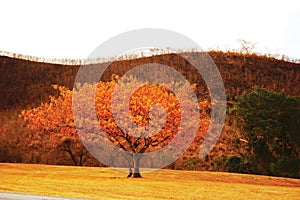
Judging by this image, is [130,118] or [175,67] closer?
[130,118]

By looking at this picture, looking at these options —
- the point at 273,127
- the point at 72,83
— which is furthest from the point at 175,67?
the point at 273,127

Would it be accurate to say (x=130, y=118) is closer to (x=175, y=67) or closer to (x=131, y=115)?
(x=131, y=115)

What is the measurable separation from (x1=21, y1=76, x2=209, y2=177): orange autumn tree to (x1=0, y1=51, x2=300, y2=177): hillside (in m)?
7.61

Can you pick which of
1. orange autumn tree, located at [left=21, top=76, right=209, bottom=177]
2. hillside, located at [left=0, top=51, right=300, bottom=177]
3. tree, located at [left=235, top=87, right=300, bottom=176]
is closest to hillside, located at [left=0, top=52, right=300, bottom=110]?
hillside, located at [left=0, top=51, right=300, bottom=177]

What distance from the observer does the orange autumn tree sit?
49.6ft

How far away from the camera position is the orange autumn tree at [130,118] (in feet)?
49.6

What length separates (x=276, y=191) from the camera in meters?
13.1

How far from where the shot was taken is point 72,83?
101 feet

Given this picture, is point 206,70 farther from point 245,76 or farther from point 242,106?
point 242,106

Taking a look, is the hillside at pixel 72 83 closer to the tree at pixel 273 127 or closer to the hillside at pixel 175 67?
the hillside at pixel 175 67

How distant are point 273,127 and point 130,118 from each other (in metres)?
6.53

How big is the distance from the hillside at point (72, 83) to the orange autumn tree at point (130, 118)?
761cm

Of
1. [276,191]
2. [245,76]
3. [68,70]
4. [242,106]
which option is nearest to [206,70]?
[245,76]

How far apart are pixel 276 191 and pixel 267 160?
7104 millimetres
